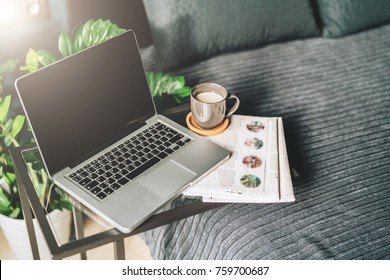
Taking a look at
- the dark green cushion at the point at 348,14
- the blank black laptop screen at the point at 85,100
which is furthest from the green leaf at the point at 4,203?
the dark green cushion at the point at 348,14

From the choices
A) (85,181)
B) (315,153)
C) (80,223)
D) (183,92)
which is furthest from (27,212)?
(315,153)

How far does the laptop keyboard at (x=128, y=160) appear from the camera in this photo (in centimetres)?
89

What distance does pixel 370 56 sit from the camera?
1582 mm

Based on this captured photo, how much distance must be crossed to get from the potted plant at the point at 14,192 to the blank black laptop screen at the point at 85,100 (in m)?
0.24

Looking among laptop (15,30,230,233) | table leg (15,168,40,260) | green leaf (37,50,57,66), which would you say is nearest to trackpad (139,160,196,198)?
laptop (15,30,230,233)

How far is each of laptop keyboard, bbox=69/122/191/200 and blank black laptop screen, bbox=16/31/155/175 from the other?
0.12 feet

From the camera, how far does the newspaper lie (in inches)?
34.5

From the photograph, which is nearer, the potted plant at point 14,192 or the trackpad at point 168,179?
the trackpad at point 168,179

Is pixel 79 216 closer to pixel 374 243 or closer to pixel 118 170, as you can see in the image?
pixel 118 170

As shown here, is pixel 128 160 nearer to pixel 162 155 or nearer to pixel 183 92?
pixel 162 155

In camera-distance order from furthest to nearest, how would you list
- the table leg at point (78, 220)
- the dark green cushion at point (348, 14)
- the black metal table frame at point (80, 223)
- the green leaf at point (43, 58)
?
the dark green cushion at point (348, 14) < the green leaf at point (43, 58) < the table leg at point (78, 220) < the black metal table frame at point (80, 223)

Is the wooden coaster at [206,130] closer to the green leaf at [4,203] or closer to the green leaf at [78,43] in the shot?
the green leaf at [78,43]
